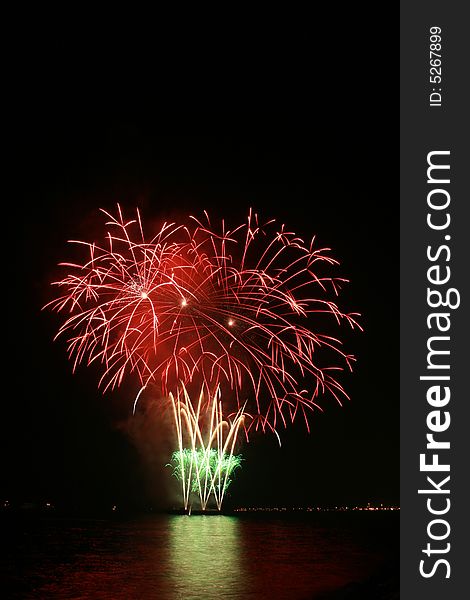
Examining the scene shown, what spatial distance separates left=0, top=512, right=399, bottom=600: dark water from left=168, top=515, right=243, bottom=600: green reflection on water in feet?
0.07

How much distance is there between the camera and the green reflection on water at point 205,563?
16219 mm

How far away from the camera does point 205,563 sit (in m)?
20.4

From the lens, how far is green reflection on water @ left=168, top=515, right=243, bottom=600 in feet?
53.2

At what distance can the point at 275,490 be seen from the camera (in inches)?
2687

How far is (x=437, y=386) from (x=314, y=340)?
997 cm

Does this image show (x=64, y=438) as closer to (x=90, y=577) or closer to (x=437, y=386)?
(x=90, y=577)

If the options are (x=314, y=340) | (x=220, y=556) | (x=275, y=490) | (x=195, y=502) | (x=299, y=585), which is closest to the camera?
(x=299, y=585)

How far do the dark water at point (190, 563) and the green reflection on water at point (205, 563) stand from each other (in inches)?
0.8

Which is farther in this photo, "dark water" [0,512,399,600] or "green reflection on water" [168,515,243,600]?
"green reflection on water" [168,515,243,600]

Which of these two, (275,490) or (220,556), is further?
(275,490)

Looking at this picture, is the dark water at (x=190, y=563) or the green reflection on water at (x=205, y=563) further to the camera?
the green reflection on water at (x=205, y=563)

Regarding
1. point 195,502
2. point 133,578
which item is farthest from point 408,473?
point 195,502

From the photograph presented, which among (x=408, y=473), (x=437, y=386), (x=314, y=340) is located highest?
(x=314, y=340)

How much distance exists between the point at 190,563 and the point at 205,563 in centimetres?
38
